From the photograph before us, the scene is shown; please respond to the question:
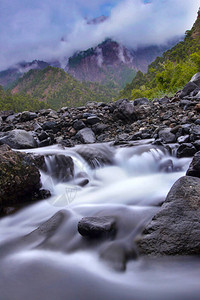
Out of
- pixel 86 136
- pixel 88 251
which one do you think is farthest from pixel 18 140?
pixel 88 251

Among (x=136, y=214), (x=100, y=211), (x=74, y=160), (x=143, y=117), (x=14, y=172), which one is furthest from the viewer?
(x=143, y=117)

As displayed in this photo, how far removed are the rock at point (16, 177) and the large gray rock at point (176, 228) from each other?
2221mm

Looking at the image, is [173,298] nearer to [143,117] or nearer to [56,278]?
[56,278]

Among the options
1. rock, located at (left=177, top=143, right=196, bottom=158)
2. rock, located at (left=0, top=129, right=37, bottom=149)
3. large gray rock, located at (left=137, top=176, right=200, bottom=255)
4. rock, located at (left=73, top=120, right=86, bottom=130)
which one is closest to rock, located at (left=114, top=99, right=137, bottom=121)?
rock, located at (left=73, top=120, right=86, bottom=130)

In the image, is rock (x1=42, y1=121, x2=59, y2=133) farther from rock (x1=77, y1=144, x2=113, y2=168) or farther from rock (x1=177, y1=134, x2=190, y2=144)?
rock (x1=177, y1=134, x2=190, y2=144)

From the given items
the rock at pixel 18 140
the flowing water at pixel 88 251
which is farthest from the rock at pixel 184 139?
the rock at pixel 18 140

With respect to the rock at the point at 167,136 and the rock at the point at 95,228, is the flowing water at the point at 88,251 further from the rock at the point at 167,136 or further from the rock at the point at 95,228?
the rock at the point at 167,136

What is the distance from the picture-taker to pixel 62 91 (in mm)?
131250

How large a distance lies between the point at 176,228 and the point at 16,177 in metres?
2.57

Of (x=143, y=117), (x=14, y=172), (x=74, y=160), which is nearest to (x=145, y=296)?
(x=14, y=172)

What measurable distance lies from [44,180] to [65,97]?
123778 millimetres

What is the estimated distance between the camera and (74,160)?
204 inches

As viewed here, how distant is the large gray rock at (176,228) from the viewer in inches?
75.9

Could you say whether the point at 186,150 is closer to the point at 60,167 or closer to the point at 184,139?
the point at 184,139
